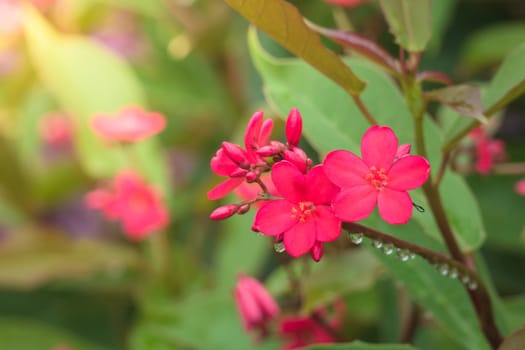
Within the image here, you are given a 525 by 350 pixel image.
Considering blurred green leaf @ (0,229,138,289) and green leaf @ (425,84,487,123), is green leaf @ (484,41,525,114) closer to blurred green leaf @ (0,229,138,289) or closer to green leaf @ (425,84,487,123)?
green leaf @ (425,84,487,123)

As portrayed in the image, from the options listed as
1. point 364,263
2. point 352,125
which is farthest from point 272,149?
point 364,263

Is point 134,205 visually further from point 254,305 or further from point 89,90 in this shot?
point 254,305

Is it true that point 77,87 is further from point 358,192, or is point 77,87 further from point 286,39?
point 358,192

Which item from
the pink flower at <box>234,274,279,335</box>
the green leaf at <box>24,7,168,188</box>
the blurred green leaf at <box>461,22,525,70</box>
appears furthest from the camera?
the green leaf at <box>24,7,168,188</box>

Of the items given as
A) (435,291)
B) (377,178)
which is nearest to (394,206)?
(377,178)

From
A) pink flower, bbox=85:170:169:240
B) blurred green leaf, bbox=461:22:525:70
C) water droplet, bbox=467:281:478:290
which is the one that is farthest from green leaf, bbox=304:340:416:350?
blurred green leaf, bbox=461:22:525:70

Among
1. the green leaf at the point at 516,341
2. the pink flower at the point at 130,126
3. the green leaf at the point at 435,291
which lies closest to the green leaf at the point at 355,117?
the green leaf at the point at 435,291
